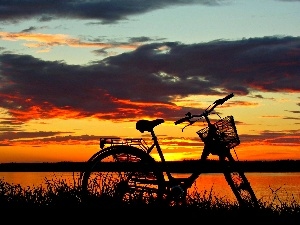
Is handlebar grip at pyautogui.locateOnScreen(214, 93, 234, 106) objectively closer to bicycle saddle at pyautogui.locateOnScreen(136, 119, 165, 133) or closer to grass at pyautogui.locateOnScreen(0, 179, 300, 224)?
bicycle saddle at pyautogui.locateOnScreen(136, 119, 165, 133)

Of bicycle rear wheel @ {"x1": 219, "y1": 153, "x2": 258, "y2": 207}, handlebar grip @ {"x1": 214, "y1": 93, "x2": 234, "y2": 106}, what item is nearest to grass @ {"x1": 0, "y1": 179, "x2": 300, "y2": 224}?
bicycle rear wheel @ {"x1": 219, "y1": 153, "x2": 258, "y2": 207}

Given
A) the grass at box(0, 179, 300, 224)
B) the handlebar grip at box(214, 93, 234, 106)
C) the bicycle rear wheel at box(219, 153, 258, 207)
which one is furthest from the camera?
the bicycle rear wheel at box(219, 153, 258, 207)

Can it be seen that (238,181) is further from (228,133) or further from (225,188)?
(225,188)

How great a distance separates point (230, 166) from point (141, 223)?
1.86 m

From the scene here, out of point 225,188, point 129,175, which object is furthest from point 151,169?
point 225,188

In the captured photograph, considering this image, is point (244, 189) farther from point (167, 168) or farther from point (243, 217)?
point (167, 168)

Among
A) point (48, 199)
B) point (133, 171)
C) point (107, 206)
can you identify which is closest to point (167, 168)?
point (133, 171)

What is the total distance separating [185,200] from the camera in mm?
9242

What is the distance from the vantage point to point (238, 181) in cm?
934

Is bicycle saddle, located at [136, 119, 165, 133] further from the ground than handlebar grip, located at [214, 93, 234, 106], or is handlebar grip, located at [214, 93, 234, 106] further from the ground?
handlebar grip, located at [214, 93, 234, 106]

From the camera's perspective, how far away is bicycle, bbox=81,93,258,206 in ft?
30.0

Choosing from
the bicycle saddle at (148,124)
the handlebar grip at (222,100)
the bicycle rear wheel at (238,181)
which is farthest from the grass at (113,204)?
the handlebar grip at (222,100)

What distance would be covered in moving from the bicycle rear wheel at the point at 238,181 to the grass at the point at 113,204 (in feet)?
0.55

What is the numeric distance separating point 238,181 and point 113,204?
6.68 ft
